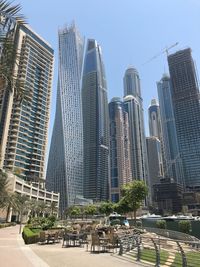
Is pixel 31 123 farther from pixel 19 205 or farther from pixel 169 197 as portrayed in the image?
pixel 169 197

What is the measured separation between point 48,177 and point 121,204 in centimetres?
13287

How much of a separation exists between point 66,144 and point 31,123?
51371mm

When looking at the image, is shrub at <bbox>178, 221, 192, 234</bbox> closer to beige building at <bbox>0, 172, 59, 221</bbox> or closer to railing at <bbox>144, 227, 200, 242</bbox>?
railing at <bbox>144, 227, 200, 242</bbox>

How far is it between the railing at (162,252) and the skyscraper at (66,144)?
158m

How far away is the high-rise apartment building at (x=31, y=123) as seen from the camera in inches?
4253

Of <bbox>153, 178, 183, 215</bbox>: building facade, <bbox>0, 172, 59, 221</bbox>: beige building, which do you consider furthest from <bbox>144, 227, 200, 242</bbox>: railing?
<bbox>153, 178, 183, 215</bbox>: building facade

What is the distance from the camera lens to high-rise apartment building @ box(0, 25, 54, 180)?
10802 cm

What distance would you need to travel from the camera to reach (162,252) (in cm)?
1380

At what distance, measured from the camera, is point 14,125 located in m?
112

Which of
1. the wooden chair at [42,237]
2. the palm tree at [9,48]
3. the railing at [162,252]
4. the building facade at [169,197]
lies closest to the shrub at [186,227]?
the wooden chair at [42,237]

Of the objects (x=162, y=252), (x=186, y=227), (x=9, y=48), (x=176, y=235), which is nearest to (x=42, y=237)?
(x=162, y=252)

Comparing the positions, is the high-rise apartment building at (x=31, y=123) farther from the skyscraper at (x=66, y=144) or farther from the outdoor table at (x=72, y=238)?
the outdoor table at (x=72, y=238)

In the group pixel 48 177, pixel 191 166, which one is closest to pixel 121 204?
pixel 48 177

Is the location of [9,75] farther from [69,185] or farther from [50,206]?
[69,185]
